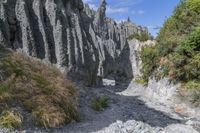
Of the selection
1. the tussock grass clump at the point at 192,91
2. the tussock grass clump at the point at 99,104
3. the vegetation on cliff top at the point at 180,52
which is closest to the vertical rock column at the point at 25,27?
the vegetation on cliff top at the point at 180,52

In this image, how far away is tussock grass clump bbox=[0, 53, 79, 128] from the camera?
1234 cm

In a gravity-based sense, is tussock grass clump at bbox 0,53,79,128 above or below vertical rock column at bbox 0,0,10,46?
below

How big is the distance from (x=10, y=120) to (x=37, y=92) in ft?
6.59

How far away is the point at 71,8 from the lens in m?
34.0

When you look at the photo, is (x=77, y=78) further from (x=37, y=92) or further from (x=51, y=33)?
(x=37, y=92)

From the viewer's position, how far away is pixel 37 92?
1320cm

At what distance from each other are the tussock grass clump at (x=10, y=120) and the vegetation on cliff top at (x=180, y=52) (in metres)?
10.6

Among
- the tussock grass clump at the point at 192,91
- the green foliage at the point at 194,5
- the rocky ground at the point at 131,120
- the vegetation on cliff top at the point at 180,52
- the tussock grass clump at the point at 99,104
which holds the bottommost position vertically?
the rocky ground at the point at 131,120

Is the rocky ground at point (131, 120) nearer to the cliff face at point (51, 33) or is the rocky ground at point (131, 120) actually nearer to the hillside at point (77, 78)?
the hillside at point (77, 78)

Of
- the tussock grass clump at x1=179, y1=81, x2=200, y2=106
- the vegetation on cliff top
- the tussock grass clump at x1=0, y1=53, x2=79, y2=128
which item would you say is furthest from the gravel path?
the vegetation on cliff top

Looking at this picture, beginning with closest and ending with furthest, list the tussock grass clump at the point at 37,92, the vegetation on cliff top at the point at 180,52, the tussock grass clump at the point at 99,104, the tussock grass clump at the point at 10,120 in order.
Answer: the tussock grass clump at the point at 10,120
the tussock grass clump at the point at 37,92
the tussock grass clump at the point at 99,104
the vegetation on cliff top at the point at 180,52

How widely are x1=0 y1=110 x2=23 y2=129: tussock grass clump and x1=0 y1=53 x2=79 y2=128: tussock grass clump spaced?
0.69 metres

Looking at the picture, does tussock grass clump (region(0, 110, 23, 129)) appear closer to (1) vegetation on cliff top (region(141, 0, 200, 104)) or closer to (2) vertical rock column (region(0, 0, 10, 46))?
(1) vegetation on cliff top (region(141, 0, 200, 104))

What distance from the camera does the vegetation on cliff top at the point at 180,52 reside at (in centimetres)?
2150
